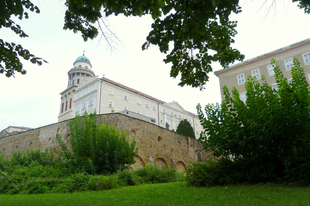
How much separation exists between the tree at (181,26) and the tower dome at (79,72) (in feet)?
161

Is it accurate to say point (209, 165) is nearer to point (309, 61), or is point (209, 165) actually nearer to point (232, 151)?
point (232, 151)

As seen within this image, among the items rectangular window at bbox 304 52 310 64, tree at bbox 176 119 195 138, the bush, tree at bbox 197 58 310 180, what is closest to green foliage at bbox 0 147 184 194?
the bush

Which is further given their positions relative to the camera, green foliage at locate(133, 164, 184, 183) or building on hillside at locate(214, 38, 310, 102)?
building on hillside at locate(214, 38, 310, 102)

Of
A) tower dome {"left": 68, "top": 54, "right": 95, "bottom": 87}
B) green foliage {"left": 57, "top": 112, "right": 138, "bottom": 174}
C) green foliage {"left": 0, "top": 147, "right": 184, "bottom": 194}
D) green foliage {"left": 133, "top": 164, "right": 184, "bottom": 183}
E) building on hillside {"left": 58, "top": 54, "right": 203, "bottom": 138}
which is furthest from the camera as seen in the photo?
tower dome {"left": 68, "top": 54, "right": 95, "bottom": 87}

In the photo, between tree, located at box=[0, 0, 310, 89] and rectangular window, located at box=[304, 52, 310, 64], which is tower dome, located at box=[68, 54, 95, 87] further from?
tree, located at box=[0, 0, 310, 89]

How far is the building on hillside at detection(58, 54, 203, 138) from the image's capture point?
4225cm

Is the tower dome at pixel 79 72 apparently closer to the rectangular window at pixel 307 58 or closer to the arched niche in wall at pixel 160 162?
the arched niche in wall at pixel 160 162

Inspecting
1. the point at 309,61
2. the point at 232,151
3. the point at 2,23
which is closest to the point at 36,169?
the point at 2,23

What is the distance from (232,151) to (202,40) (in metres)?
4.65

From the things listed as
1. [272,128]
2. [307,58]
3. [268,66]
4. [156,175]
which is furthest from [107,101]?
[272,128]

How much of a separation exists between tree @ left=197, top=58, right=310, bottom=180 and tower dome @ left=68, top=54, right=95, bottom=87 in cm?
4859

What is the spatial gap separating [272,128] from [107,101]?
36.8 m

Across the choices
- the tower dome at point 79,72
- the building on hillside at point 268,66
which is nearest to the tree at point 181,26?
the building on hillside at point 268,66

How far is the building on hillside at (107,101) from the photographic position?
139 feet
